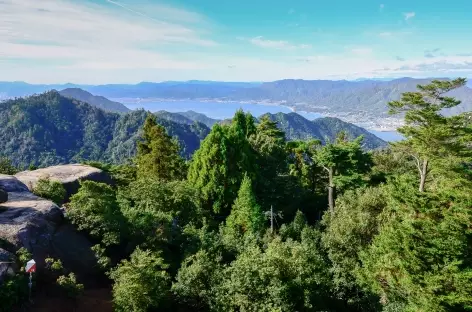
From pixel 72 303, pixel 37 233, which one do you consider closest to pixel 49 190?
pixel 37 233

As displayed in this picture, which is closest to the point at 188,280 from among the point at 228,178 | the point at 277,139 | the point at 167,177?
the point at 228,178

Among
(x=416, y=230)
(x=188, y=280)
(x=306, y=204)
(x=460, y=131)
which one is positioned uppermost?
(x=460, y=131)

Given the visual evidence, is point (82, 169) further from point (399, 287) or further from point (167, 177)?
point (399, 287)

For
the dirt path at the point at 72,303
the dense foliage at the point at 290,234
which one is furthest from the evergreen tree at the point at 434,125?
the dirt path at the point at 72,303

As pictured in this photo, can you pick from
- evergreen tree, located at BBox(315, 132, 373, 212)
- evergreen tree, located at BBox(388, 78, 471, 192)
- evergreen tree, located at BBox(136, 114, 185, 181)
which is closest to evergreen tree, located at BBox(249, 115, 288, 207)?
evergreen tree, located at BBox(315, 132, 373, 212)

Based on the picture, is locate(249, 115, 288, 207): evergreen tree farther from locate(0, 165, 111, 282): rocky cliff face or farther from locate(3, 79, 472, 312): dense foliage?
locate(0, 165, 111, 282): rocky cliff face

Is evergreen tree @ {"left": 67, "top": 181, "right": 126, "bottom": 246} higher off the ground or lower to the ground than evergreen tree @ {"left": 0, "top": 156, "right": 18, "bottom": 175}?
higher
